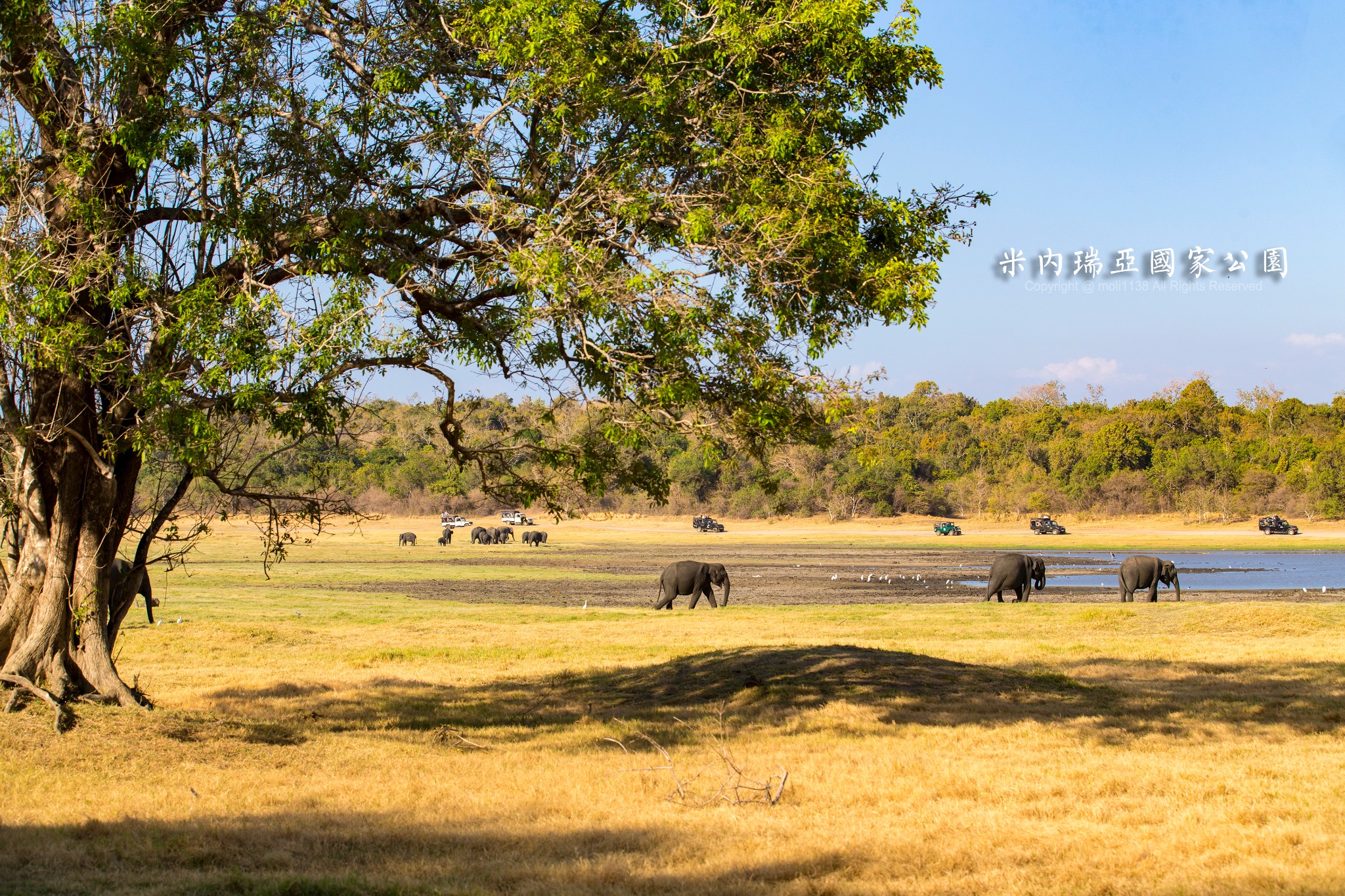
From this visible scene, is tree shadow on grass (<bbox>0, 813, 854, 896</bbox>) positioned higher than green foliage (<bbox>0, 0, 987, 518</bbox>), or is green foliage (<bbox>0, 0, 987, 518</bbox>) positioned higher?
green foliage (<bbox>0, 0, 987, 518</bbox>)

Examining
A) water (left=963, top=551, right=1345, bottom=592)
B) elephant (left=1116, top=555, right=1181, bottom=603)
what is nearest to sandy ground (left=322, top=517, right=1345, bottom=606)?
water (left=963, top=551, right=1345, bottom=592)

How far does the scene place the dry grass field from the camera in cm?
719

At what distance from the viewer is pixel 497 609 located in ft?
98.4

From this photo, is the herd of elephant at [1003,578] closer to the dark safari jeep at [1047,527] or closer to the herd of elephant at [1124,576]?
the herd of elephant at [1124,576]

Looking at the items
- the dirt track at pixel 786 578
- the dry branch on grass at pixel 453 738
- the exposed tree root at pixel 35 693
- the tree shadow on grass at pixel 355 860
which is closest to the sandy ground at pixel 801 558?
the dirt track at pixel 786 578

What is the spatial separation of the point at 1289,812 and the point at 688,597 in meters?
27.9

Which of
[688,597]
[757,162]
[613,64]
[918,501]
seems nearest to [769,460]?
[757,162]

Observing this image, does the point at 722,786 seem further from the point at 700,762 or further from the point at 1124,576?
the point at 1124,576

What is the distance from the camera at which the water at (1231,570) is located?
38719 millimetres

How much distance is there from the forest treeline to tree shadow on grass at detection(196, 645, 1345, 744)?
50.0m

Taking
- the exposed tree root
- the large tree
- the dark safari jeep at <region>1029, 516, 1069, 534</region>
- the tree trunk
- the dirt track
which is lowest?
the dirt track

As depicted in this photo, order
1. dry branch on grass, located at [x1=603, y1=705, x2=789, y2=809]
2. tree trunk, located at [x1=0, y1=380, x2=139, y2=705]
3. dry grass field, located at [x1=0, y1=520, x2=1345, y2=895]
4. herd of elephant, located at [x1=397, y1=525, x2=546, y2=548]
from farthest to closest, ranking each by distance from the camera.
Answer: herd of elephant, located at [x1=397, y1=525, x2=546, y2=548]
tree trunk, located at [x1=0, y1=380, x2=139, y2=705]
dry branch on grass, located at [x1=603, y1=705, x2=789, y2=809]
dry grass field, located at [x1=0, y1=520, x2=1345, y2=895]

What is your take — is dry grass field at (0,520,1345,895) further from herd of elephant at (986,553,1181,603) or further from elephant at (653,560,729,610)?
herd of elephant at (986,553,1181,603)

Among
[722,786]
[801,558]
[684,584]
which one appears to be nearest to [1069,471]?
[801,558]
